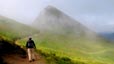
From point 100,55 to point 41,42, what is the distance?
30139 mm

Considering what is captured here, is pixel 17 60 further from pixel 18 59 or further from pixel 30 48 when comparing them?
A: pixel 30 48

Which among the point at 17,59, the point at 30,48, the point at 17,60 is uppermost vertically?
the point at 30,48

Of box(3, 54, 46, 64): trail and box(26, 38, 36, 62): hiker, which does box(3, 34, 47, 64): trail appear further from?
box(26, 38, 36, 62): hiker

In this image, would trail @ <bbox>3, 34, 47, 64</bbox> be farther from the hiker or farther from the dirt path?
the hiker

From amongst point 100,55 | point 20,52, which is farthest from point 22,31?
point 20,52

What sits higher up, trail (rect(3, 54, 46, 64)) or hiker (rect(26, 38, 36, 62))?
hiker (rect(26, 38, 36, 62))

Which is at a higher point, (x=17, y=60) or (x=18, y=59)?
(x=18, y=59)

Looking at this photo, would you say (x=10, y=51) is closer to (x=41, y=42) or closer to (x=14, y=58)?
(x=14, y=58)

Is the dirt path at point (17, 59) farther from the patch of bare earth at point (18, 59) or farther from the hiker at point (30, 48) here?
the hiker at point (30, 48)

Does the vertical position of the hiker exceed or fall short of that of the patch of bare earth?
it exceeds it

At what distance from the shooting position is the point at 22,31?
7864 inches

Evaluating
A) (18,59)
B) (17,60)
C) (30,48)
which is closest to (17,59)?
(18,59)

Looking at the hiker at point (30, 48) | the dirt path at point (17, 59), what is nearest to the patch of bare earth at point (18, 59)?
the dirt path at point (17, 59)

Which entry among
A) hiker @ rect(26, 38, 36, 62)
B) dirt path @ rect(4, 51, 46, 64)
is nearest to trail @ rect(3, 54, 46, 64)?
dirt path @ rect(4, 51, 46, 64)
